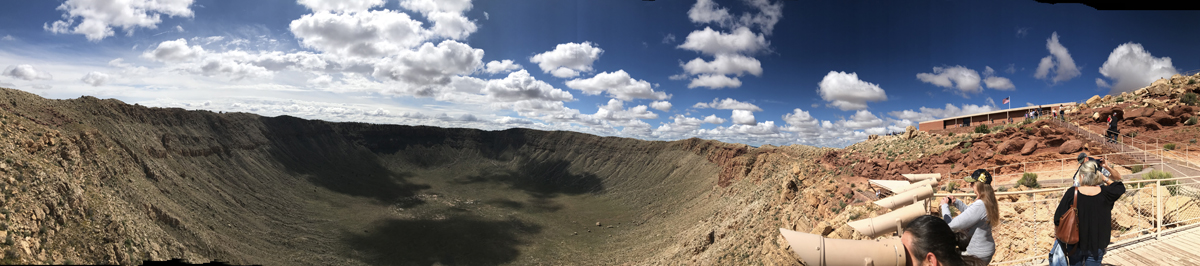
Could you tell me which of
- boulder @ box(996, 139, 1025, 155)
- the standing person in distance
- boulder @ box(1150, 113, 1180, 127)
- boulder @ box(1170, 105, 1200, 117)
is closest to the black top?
the standing person in distance

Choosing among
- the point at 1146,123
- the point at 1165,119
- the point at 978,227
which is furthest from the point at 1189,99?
the point at 978,227

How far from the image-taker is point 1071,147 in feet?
50.4

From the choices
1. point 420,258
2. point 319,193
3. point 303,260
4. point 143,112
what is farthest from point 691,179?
point 143,112

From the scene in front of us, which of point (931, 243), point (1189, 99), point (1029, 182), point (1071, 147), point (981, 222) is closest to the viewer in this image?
point (931, 243)

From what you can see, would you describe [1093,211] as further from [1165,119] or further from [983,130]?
[1165,119]

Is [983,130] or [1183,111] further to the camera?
[983,130]

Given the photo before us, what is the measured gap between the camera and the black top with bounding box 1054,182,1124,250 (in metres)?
4.80

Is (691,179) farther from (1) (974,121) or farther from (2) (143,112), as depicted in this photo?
(2) (143,112)

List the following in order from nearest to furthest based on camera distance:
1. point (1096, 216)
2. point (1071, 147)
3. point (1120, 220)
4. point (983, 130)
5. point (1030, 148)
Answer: point (1096, 216), point (1120, 220), point (1071, 147), point (1030, 148), point (983, 130)

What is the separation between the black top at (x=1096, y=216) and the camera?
4.80m

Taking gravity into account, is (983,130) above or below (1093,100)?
below

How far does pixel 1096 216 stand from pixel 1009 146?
15.8 meters

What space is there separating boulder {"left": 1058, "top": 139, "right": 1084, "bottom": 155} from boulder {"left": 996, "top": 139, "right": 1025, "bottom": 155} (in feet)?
3.84

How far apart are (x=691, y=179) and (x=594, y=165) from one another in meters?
26.6
